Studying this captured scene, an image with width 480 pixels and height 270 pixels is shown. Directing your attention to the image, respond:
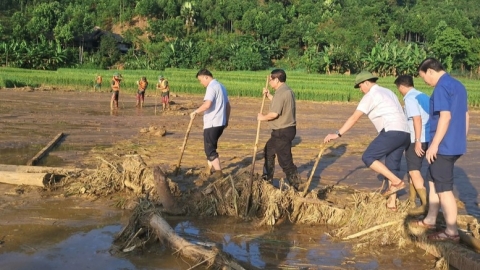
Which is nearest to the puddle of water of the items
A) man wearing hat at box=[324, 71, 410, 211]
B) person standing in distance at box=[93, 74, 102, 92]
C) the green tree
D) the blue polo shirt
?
man wearing hat at box=[324, 71, 410, 211]

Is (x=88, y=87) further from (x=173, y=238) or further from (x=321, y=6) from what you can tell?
(x=321, y=6)

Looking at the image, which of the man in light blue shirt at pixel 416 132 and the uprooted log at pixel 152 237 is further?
the man in light blue shirt at pixel 416 132

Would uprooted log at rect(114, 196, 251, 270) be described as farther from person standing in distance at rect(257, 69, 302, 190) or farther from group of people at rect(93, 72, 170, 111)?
group of people at rect(93, 72, 170, 111)

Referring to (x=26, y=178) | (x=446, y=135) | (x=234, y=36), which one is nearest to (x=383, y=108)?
(x=446, y=135)

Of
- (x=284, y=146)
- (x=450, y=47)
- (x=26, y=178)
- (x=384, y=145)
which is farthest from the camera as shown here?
(x=450, y=47)

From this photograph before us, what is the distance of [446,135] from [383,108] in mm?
1193

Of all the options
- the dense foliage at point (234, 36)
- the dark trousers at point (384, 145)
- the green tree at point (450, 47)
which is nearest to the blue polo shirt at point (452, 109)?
the dark trousers at point (384, 145)

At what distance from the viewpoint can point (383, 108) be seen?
244 inches

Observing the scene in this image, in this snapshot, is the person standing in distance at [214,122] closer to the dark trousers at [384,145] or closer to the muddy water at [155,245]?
the muddy water at [155,245]

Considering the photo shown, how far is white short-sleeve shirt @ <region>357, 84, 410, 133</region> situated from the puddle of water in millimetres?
1510

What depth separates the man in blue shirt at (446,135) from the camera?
198 inches

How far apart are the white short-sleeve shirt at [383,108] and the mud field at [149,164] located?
1480 millimetres

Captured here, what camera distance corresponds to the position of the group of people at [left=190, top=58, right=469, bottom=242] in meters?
5.08

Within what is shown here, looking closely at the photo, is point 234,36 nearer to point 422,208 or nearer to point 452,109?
point 422,208
